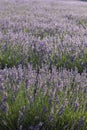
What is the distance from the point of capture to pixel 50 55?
3.78 meters

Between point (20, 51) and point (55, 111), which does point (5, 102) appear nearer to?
point (55, 111)

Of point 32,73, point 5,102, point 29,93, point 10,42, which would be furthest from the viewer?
point 10,42

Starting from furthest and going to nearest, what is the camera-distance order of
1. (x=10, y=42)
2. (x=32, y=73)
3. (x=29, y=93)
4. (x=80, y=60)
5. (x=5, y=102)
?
(x=10, y=42) → (x=80, y=60) → (x=32, y=73) → (x=29, y=93) → (x=5, y=102)

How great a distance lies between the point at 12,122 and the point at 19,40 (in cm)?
200

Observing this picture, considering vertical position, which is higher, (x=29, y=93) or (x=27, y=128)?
(x=29, y=93)

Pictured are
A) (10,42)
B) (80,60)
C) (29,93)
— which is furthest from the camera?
(10,42)

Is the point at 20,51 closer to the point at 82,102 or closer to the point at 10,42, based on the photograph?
the point at 10,42

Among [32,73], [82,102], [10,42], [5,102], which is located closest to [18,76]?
[32,73]

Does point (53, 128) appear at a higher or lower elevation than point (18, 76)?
lower

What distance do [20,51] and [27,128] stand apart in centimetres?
171

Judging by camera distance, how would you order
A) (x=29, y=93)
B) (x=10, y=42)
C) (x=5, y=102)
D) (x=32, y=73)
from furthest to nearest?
(x=10, y=42), (x=32, y=73), (x=29, y=93), (x=5, y=102)

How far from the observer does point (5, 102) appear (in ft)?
7.48

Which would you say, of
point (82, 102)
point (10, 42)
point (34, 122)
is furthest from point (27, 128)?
point (10, 42)

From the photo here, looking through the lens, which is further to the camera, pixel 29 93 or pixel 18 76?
pixel 18 76
